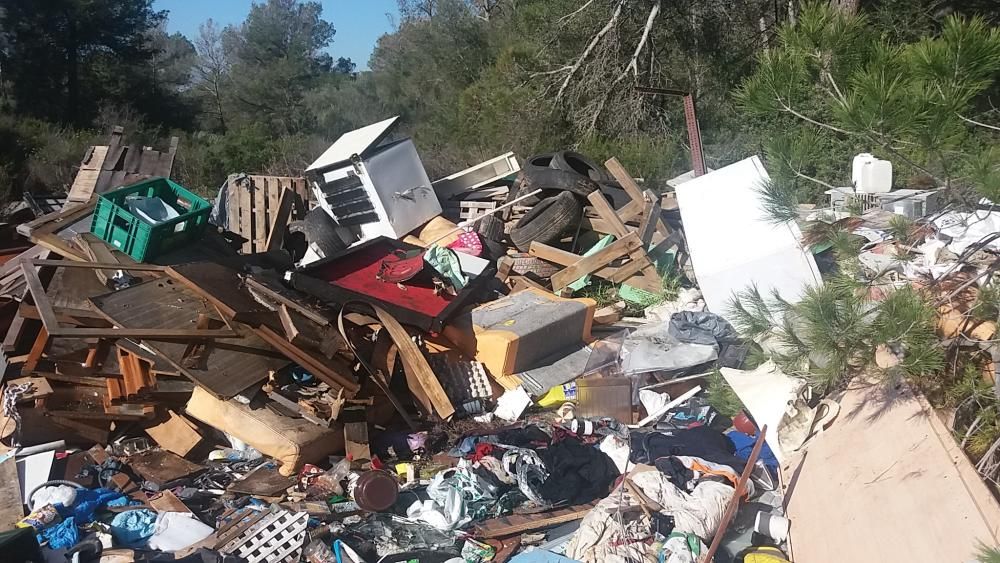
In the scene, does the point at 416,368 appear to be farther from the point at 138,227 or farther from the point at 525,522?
the point at 138,227

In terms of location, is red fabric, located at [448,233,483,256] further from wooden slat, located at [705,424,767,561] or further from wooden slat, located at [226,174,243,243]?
wooden slat, located at [705,424,767,561]

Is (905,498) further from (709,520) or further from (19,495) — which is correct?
(19,495)

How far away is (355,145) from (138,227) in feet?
7.84

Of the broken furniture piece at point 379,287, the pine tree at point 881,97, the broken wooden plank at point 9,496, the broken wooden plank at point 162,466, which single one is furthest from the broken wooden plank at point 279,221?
the pine tree at point 881,97

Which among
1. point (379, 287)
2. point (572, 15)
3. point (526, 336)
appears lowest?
point (526, 336)

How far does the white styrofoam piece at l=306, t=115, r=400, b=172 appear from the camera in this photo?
753cm

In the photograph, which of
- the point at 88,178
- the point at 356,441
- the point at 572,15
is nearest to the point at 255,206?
the point at 88,178

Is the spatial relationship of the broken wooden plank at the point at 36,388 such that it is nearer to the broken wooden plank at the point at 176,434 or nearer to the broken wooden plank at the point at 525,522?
the broken wooden plank at the point at 176,434

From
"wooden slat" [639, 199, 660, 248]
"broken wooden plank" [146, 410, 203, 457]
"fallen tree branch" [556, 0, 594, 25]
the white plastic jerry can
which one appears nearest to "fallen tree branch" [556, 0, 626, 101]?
"fallen tree branch" [556, 0, 594, 25]

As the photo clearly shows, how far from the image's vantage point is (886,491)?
339 centimetres

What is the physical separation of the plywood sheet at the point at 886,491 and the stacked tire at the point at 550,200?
3.92 meters

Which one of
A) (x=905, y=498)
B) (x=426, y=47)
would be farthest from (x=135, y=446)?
(x=426, y=47)

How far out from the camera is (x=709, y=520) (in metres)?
3.86

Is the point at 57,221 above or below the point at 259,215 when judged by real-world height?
above
